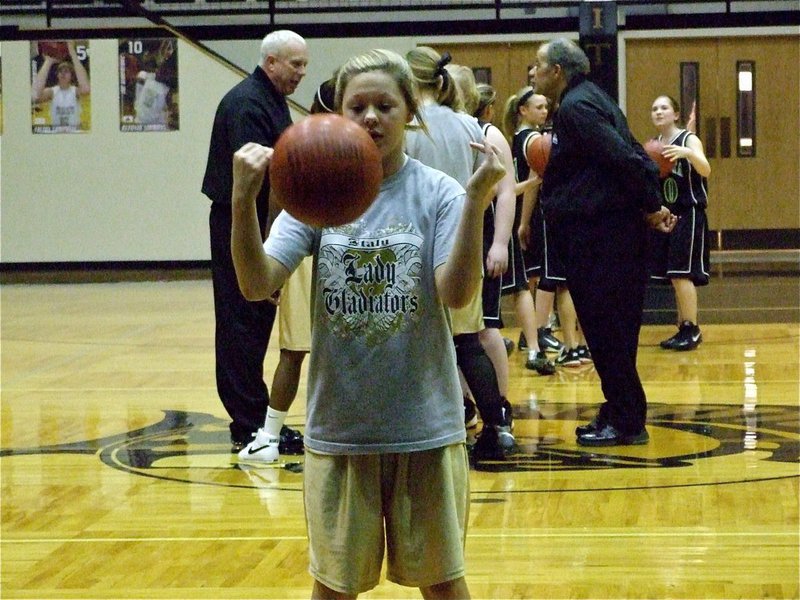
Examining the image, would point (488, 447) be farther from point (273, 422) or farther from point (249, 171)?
point (249, 171)

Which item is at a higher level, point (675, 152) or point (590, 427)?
point (675, 152)

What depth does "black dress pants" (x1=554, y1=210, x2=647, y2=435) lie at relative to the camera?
526cm

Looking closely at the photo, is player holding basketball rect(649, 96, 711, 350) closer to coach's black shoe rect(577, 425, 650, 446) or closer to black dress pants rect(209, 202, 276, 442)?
coach's black shoe rect(577, 425, 650, 446)

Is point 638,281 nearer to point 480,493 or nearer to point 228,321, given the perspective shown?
point 480,493

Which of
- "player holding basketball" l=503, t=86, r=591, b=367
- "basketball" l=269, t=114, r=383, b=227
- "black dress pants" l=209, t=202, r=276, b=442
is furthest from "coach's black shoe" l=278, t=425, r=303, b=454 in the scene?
"basketball" l=269, t=114, r=383, b=227

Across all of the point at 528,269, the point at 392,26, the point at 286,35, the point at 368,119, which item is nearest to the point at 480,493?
the point at 286,35

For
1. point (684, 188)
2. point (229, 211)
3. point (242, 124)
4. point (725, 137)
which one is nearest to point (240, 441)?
point (229, 211)

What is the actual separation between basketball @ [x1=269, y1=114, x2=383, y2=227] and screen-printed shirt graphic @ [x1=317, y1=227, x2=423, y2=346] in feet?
0.42

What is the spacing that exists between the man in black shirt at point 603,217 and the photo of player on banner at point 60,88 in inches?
474

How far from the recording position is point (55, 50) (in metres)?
16.4

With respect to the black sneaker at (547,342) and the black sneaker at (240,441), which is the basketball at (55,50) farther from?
the black sneaker at (240,441)

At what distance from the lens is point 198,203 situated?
16.4 meters

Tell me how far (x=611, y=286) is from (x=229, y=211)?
159cm

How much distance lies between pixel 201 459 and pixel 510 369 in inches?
113
